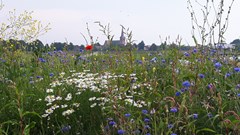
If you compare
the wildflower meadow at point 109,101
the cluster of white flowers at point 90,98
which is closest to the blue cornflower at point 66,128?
the wildflower meadow at point 109,101

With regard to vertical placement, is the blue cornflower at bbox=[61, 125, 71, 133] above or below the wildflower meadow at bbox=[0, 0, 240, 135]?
below

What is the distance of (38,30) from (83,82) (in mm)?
7012

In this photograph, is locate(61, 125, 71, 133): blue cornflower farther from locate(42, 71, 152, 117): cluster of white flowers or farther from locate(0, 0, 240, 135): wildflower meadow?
locate(42, 71, 152, 117): cluster of white flowers

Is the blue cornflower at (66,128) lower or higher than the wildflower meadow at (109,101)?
lower

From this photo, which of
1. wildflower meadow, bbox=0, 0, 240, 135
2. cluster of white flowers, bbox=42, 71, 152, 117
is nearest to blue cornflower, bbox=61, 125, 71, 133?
wildflower meadow, bbox=0, 0, 240, 135

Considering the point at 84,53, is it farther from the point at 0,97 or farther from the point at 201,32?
the point at 0,97

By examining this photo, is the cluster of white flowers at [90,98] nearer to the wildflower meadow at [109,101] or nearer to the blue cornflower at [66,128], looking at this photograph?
the wildflower meadow at [109,101]

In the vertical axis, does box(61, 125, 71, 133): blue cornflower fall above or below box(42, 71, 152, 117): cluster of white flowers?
below

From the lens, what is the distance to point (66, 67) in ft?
19.2

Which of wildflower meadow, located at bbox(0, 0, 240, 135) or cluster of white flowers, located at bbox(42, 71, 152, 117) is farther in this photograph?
cluster of white flowers, located at bbox(42, 71, 152, 117)

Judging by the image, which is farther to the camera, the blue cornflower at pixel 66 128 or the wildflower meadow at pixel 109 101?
the blue cornflower at pixel 66 128

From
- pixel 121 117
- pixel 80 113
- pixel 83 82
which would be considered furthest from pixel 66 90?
pixel 121 117

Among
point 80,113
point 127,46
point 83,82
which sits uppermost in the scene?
point 127,46

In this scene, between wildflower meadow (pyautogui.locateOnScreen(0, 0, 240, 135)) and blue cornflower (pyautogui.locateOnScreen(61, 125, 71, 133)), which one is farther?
blue cornflower (pyautogui.locateOnScreen(61, 125, 71, 133))
